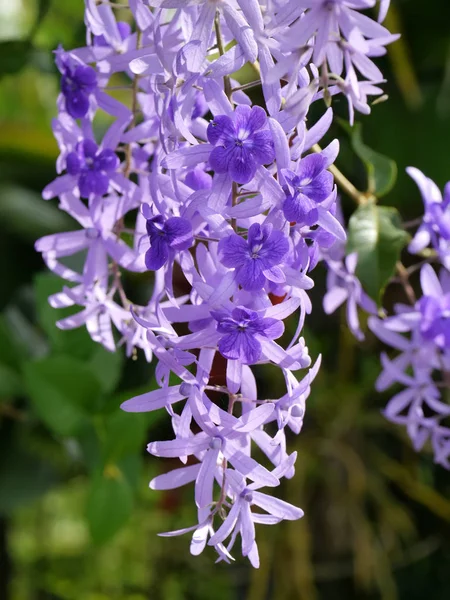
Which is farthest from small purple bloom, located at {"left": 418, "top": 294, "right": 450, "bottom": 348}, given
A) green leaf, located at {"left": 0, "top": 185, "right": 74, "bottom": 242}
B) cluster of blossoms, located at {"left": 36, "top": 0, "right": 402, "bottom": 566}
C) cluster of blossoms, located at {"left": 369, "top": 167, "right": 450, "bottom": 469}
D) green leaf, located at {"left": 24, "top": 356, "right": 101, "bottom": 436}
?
green leaf, located at {"left": 0, "top": 185, "right": 74, "bottom": 242}

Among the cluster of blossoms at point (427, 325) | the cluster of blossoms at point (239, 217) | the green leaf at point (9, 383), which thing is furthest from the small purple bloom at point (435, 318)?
the green leaf at point (9, 383)

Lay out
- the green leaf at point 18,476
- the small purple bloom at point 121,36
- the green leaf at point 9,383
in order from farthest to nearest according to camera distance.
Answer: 1. the green leaf at point 18,476
2. the green leaf at point 9,383
3. the small purple bloom at point 121,36

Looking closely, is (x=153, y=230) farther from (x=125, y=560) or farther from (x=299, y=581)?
(x=125, y=560)

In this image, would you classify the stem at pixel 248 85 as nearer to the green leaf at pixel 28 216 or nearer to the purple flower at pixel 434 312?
the purple flower at pixel 434 312

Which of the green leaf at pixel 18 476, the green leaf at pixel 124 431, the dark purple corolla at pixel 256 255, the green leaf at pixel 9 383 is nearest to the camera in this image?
the dark purple corolla at pixel 256 255

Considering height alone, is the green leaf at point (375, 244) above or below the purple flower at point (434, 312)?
above

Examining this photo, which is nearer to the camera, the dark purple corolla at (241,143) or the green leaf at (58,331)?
the dark purple corolla at (241,143)
